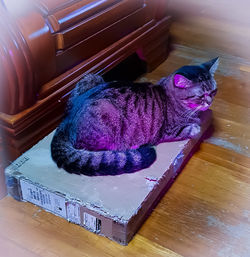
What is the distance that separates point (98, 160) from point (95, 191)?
0.10 metres

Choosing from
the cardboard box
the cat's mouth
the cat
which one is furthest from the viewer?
the cat's mouth

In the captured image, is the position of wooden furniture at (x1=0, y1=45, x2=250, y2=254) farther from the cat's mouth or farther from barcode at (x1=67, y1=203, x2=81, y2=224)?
the cat's mouth

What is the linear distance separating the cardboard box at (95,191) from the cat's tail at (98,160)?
0.02 metres

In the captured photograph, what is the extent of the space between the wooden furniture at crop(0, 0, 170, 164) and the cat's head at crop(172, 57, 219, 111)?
1.32 ft

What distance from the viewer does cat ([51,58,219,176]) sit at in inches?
50.4

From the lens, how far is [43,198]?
1.27m

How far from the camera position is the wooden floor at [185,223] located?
119 cm

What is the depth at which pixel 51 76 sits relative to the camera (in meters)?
1.40

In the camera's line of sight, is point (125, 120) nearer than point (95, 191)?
No

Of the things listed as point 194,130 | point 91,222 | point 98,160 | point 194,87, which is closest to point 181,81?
point 194,87

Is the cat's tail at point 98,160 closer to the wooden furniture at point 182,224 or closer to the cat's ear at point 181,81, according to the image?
the wooden furniture at point 182,224

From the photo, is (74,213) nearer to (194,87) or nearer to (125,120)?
(125,120)

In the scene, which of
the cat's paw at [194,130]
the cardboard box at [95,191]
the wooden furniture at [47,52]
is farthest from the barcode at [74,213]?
the cat's paw at [194,130]

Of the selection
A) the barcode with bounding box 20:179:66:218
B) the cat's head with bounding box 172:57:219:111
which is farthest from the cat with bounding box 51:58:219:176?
the barcode with bounding box 20:179:66:218
